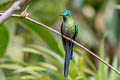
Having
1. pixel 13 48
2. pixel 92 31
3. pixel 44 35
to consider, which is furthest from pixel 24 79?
pixel 92 31

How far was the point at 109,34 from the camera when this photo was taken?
14.2ft

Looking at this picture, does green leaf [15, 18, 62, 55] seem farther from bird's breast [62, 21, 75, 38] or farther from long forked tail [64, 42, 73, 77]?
long forked tail [64, 42, 73, 77]

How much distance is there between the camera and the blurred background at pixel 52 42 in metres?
2.57

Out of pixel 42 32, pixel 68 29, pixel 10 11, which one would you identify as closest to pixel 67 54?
pixel 68 29

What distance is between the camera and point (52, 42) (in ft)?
9.12

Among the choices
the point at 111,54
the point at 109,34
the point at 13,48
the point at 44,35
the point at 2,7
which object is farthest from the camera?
the point at 111,54

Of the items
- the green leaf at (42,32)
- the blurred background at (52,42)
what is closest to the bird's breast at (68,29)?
the blurred background at (52,42)

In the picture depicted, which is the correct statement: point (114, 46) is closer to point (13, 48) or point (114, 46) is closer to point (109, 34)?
point (109, 34)

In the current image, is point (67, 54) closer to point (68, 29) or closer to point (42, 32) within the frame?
point (68, 29)

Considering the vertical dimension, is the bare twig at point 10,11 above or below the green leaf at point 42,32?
above

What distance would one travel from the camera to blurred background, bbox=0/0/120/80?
2.57m

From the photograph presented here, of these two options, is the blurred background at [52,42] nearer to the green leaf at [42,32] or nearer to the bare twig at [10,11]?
the green leaf at [42,32]

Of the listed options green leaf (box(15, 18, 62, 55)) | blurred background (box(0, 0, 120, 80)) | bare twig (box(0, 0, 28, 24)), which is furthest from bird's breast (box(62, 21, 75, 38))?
bare twig (box(0, 0, 28, 24))

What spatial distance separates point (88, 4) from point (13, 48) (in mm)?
1564
